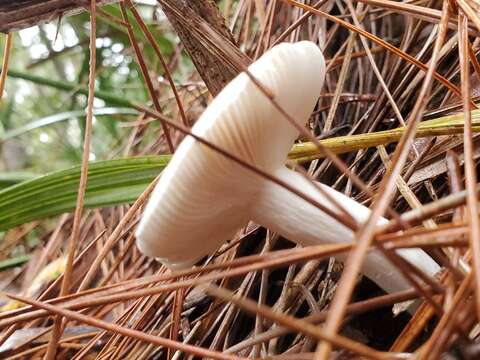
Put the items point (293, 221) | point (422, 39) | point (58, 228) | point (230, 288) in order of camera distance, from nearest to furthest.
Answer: point (293, 221) → point (230, 288) → point (422, 39) → point (58, 228)

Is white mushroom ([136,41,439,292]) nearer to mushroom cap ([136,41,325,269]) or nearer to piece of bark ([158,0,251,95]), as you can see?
mushroom cap ([136,41,325,269])

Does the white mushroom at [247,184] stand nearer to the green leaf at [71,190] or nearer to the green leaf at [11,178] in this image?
the green leaf at [71,190]

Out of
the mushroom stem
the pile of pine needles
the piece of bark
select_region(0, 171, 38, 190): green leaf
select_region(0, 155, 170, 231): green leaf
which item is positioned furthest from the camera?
select_region(0, 171, 38, 190): green leaf

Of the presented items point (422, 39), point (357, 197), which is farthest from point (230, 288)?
point (422, 39)

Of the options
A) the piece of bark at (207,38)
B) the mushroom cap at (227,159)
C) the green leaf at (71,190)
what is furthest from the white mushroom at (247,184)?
the green leaf at (71,190)

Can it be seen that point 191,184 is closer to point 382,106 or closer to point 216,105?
point 216,105

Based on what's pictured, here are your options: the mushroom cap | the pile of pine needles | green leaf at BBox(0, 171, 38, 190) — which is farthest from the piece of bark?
green leaf at BBox(0, 171, 38, 190)

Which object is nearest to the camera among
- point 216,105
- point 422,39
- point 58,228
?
point 216,105
